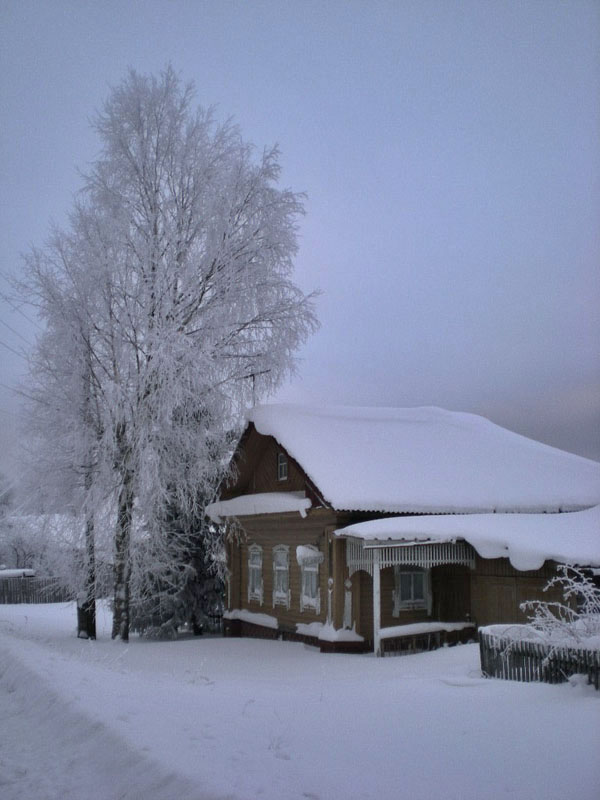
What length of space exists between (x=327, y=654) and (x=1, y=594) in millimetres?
26655

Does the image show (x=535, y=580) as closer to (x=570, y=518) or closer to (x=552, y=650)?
(x=570, y=518)

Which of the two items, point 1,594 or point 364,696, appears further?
point 1,594

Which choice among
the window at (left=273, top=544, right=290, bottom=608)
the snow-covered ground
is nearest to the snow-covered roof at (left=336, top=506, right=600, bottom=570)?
the snow-covered ground

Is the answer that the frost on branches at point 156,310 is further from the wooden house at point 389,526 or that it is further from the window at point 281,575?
the window at point 281,575

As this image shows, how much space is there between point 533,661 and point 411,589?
29.3 ft

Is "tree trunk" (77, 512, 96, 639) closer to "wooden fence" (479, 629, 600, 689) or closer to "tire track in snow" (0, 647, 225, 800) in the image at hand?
"tire track in snow" (0, 647, 225, 800)

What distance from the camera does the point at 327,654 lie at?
1709 centimetres

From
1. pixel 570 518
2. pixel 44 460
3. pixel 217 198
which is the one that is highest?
pixel 217 198

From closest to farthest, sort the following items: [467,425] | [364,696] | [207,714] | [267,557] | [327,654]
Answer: [207,714], [364,696], [327,654], [267,557], [467,425]

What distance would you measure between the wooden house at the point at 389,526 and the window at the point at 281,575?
1.7 inches

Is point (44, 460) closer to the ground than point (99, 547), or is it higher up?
higher up

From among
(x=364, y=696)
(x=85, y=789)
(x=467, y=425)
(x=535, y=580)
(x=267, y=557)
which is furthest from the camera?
(x=467, y=425)

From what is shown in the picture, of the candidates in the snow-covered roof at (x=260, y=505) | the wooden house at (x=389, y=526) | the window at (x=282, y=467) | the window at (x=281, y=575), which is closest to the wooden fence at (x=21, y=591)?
the snow-covered roof at (x=260, y=505)

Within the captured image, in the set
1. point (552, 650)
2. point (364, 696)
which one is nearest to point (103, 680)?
point (364, 696)
